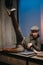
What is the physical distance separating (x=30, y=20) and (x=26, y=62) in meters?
2.46

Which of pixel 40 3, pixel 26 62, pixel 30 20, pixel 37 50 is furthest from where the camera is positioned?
pixel 30 20

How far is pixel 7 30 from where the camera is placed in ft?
19.9

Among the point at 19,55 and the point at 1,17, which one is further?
the point at 1,17

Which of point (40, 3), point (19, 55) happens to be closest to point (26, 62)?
point (19, 55)

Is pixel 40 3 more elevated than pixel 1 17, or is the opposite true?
pixel 40 3

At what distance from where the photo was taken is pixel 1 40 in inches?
235

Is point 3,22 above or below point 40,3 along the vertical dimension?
below

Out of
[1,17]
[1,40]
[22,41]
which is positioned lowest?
[1,40]

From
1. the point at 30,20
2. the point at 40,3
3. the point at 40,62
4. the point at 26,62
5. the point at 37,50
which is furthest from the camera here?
the point at 30,20

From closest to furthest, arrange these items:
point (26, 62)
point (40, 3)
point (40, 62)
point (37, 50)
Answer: point (40, 62), point (26, 62), point (37, 50), point (40, 3)

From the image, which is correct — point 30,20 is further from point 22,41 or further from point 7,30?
point 22,41

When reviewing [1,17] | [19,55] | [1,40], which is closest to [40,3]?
[1,17]

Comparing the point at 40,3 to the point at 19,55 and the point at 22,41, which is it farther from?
the point at 19,55

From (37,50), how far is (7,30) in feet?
6.83
